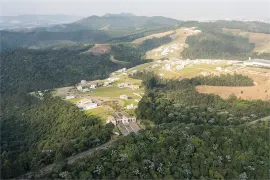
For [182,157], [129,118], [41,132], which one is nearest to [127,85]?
[129,118]

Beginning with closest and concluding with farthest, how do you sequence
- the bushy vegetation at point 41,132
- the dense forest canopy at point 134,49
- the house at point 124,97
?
the bushy vegetation at point 41,132 < the house at point 124,97 < the dense forest canopy at point 134,49

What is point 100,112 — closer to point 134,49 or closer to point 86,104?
point 86,104

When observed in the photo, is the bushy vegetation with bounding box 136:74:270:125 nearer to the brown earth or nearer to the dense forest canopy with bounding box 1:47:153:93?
the dense forest canopy with bounding box 1:47:153:93

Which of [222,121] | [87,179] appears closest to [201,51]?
[222,121]

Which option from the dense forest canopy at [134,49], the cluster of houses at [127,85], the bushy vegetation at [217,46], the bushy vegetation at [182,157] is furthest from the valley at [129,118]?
the bushy vegetation at [217,46]

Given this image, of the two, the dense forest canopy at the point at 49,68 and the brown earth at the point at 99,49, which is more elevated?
the brown earth at the point at 99,49

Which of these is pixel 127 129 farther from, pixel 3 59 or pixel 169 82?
pixel 3 59

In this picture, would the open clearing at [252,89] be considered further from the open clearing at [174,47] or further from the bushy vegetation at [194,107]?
the open clearing at [174,47]
